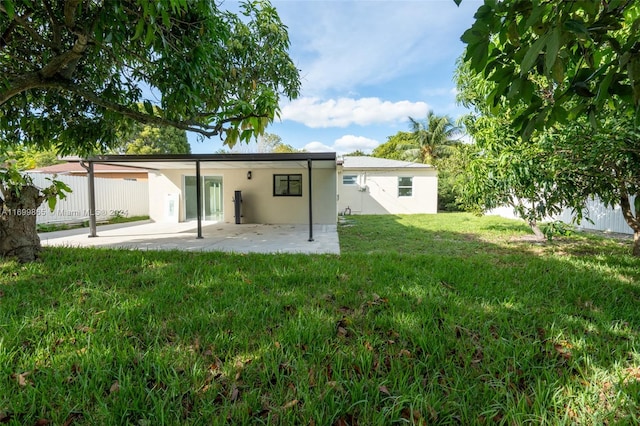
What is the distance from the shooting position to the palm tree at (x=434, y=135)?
2440cm

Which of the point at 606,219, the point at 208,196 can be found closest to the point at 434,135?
the point at 606,219

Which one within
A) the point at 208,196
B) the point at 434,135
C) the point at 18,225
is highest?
the point at 434,135

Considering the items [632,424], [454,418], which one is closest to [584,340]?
[632,424]

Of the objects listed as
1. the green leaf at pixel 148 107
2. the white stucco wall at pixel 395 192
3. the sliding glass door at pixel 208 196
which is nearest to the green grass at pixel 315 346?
the green leaf at pixel 148 107

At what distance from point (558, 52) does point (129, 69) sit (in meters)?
5.61

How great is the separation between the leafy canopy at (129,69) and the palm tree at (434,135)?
68.4 feet

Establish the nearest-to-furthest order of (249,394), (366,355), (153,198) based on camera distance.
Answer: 1. (249,394)
2. (366,355)
3. (153,198)

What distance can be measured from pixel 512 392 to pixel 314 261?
3.54 meters

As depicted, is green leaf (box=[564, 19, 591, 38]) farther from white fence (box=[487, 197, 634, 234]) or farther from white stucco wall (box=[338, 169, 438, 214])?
white stucco wall (box=[338, 169, 438, 214])

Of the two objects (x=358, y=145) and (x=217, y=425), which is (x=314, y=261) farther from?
(x=358, y=145)

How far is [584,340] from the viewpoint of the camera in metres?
2.44

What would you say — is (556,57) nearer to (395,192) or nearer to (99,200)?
(99,200)

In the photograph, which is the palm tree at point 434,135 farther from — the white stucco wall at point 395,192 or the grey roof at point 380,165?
the white stucco wall at point 395,192

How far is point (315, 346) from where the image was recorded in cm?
236
